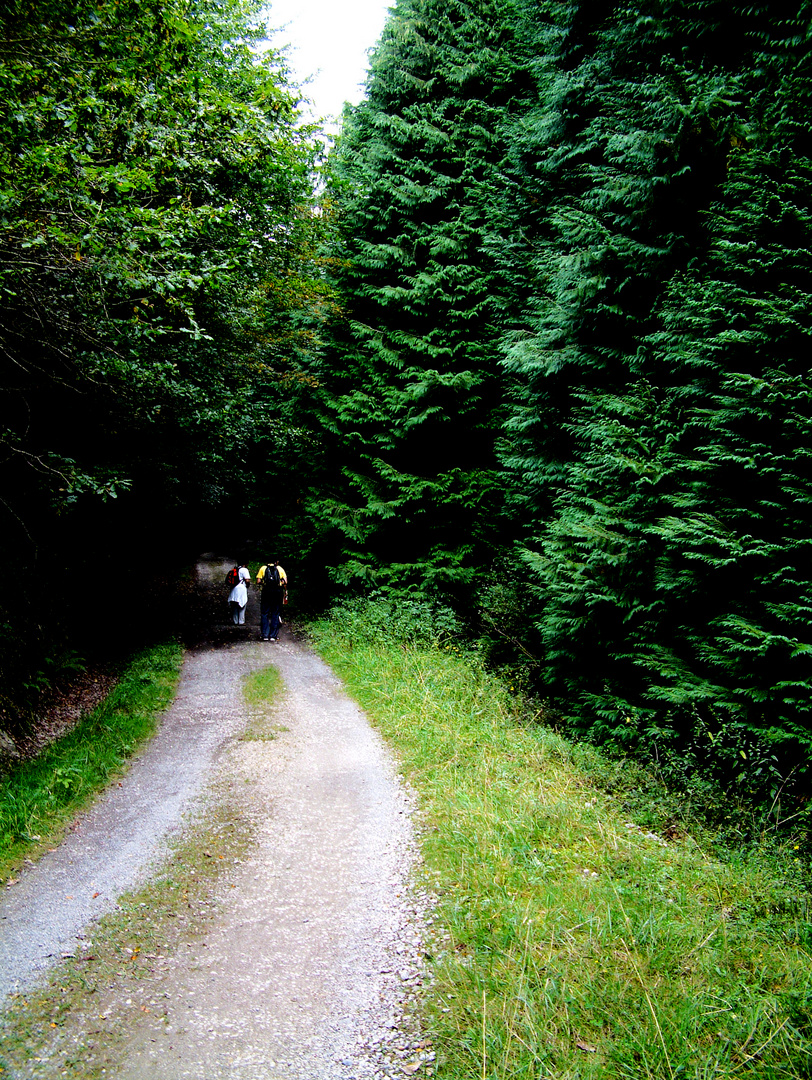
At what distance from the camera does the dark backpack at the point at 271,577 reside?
15750 mm

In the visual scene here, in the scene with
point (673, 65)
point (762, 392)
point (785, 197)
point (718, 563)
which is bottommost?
point (718, 563)

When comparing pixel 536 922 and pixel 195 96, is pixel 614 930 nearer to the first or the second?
pixel 536 922

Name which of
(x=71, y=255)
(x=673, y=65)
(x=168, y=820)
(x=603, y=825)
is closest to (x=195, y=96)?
(x=71, y=255)

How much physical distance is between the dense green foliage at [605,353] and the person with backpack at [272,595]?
7.05ft

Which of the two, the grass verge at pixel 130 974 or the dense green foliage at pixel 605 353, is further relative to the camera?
the dense green foliage at pixel 605 353

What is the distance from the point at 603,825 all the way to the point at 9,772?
6572mm

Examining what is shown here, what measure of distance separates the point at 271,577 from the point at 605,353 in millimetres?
9600

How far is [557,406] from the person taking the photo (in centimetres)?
1163

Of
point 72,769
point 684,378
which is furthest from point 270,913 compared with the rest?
point 684,378

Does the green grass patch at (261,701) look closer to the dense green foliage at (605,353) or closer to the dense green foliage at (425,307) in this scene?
the dense green foliage at (425,307)

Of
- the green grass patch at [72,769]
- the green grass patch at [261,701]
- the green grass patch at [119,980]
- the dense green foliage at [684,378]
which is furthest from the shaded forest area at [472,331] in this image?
the green grass patch at [119,980]

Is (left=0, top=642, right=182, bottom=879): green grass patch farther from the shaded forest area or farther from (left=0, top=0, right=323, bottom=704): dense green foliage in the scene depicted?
(left=0, top=0, right=323, bottom=704): dense green foliage

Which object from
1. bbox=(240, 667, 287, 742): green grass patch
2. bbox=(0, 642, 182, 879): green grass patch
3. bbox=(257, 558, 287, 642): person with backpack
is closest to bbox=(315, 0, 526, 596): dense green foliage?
bbox=(257, 558, 287, 642): person with backpack

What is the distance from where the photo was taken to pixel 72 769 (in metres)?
7.19
